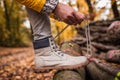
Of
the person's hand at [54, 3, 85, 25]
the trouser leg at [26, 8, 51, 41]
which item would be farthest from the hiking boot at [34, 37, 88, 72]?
the person's hand at [54, 3, 85, 25]

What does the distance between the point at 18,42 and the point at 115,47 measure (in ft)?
56.2

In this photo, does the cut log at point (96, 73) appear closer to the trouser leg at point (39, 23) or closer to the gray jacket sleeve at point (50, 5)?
the trouser leg at point (39, 23)

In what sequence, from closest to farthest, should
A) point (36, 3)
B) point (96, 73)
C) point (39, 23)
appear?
point (36, 3)
point (39, 23)
point (96, 73)

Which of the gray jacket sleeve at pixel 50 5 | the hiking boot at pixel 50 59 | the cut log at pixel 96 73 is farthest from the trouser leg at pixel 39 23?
the cut log at pixel 96 73

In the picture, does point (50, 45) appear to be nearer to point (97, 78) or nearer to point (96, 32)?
point (97, 78)

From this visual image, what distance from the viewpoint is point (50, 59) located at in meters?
2.98

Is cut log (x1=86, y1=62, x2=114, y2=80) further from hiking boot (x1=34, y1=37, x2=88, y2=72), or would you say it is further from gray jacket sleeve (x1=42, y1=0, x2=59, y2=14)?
gray jacket sleeve (x1=42, y1=0, x2=59, y2=14)

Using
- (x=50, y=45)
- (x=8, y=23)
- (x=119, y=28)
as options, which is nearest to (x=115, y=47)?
(x=119, y=28)

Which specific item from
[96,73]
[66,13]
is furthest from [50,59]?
[96,73]

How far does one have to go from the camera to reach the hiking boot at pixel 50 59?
9.75 ft

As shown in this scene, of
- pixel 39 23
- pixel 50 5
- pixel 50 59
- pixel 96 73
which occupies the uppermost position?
pixel 50 5

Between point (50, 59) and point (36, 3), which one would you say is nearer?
point (36, 3)

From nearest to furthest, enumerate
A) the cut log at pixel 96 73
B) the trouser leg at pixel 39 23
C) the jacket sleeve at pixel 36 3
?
the jacket sleeve at pixel 36 3 → the trouser leg at pixel 39 23 → the cut log at pixel 96 73

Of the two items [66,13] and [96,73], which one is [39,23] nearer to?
[66,13]
